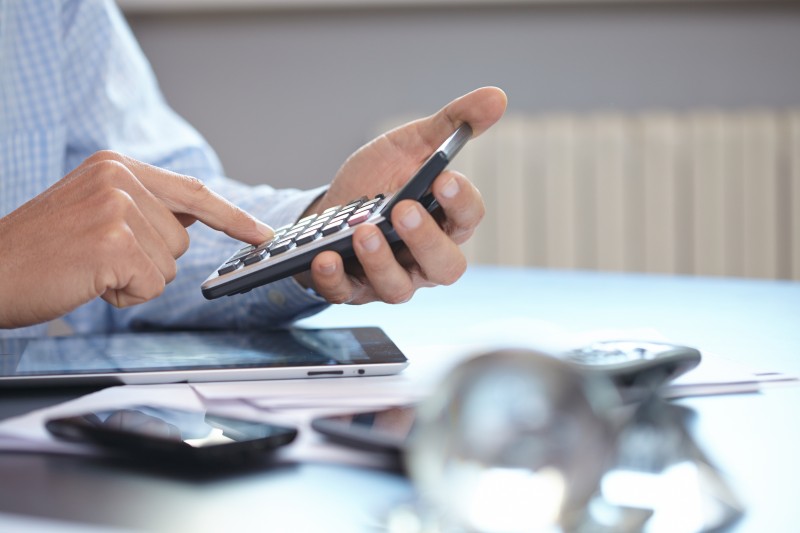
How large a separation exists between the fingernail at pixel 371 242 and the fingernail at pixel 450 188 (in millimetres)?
64

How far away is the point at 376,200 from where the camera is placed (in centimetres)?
63

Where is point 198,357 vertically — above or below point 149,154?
below

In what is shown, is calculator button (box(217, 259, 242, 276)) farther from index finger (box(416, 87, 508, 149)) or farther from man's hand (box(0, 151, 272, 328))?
index finger (box(416, 87, 508, 149))

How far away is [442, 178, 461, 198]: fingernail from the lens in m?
0.59

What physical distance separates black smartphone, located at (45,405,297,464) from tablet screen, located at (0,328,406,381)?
0.39 ft

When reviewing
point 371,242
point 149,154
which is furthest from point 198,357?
point 149,154

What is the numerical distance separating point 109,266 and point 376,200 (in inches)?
7.5

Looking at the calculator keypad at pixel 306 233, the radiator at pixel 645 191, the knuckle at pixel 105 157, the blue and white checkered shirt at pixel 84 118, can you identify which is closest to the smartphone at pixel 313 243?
the calculator keypad at pixel 306 233

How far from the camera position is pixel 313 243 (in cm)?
55

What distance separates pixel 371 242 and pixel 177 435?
0.80 feet

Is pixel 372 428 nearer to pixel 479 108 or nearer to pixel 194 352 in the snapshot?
pixel 194 352

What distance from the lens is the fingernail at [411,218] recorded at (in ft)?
1.81

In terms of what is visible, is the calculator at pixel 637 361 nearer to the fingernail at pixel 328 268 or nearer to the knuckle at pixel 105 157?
the fingernail at pixel 328 268

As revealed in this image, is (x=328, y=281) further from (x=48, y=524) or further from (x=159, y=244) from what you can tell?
(x=48, y=524)
